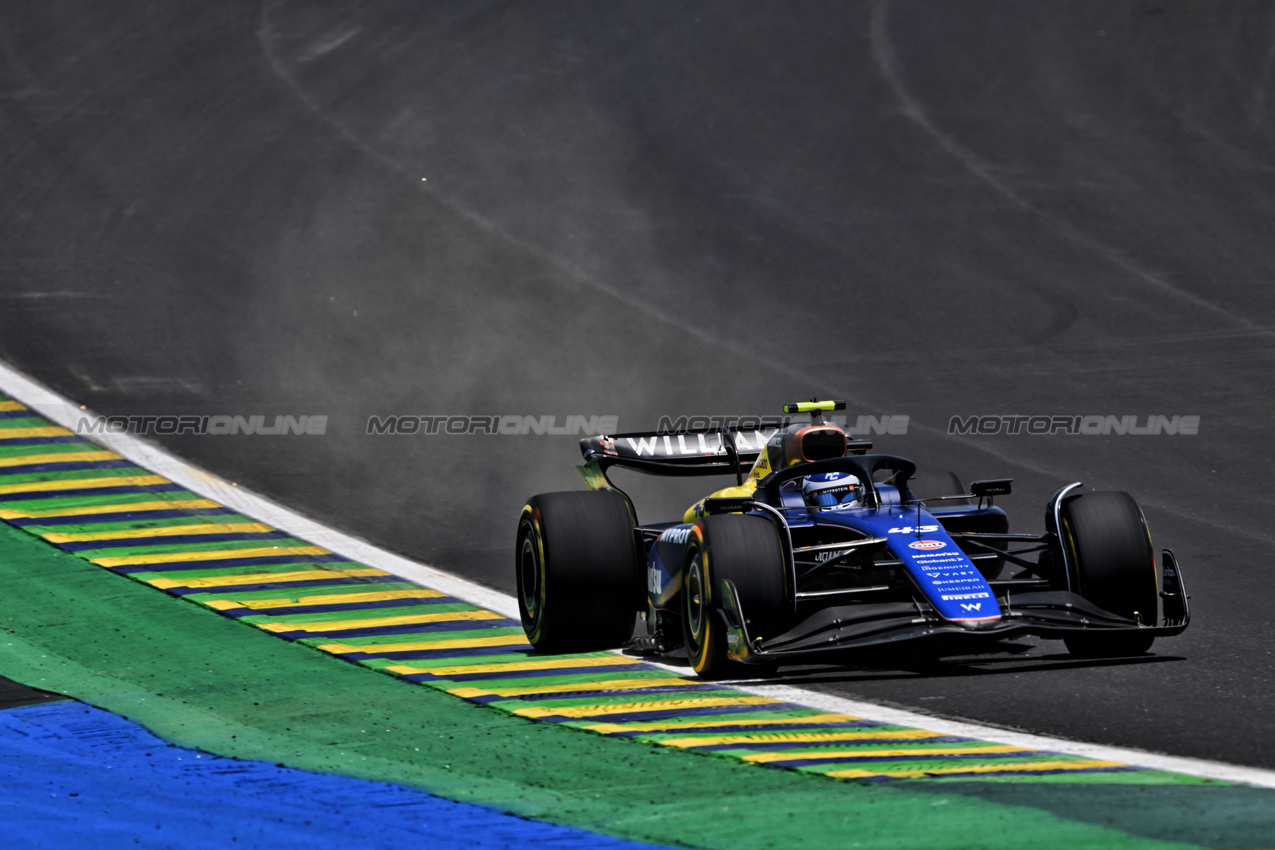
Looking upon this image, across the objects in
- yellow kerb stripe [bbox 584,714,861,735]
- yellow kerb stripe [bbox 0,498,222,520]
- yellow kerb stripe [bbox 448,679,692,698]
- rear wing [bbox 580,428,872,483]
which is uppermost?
yellow kerb stripe [bbox 0,498,222,520]

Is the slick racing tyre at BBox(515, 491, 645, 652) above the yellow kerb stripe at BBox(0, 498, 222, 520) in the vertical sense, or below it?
below

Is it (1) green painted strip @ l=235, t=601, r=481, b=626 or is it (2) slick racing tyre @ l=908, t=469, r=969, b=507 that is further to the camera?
(2) slick racing tyre @ l=908, t=469, r=969, b=507

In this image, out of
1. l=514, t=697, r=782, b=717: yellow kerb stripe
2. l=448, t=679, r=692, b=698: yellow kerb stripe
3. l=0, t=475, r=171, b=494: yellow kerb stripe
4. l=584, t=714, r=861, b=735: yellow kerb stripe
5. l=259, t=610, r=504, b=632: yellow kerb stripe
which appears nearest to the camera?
l=584, t=714, r=861, b=735: yellow kerb stripe

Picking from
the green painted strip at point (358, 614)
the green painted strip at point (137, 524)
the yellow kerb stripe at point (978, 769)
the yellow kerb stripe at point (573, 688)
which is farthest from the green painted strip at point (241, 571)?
the yellow kerb stripe at point (978, 769)

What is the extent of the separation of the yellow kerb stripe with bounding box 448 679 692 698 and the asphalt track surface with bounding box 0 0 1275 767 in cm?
91

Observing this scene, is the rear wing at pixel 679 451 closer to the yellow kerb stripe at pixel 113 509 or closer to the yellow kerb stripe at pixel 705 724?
the yellow kerb stripe at pixel 705 724

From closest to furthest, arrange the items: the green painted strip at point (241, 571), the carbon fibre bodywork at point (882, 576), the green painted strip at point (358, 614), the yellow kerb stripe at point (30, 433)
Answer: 1. the carbon fibre bodywork at point (882, 576)
2. the green painted strip at point (358, 614)
3. the green painted strip at point (241, 571)
4. the yellow kerb stripe at point (30, 433)

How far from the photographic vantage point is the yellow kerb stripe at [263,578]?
12367 mm

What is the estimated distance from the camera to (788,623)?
9.13 metres

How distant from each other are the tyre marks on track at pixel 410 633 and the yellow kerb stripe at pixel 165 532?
2 cm

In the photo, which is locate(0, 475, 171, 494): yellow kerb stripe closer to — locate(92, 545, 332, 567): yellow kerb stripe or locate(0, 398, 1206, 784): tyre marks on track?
locate(0, 398, 1206, 784): tyre marks on track

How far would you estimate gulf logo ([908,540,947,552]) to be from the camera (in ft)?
30.4

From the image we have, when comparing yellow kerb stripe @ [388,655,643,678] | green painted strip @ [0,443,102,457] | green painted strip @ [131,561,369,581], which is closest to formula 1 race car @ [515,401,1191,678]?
yellow kerb stripe @ [388,655,643,678]

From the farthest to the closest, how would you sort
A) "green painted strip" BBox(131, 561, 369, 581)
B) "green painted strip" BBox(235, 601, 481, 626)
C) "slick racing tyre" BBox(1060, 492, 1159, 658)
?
"green painted strip" BBox(131, 561, 369, 581), "green painted strip" BBox(235, 601, 481, 626), "slick racing tyre" BBox(1060, 492, 1159, 658)
